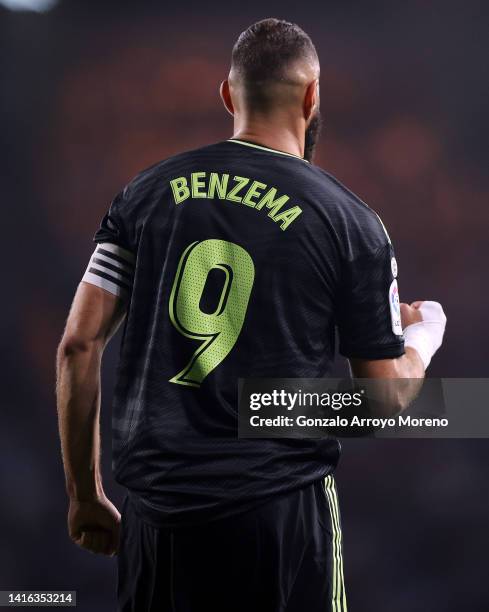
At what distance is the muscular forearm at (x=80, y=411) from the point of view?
121 centimetres

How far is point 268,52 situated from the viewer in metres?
1.23

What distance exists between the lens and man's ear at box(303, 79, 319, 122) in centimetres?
124

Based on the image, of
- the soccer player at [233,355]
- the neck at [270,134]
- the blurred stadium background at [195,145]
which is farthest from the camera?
the blurred stadium background at [195,145]

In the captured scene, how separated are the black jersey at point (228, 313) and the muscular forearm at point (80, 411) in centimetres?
8

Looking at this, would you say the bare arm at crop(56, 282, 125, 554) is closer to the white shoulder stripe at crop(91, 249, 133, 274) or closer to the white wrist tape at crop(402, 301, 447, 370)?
the white shoulder stripe at crop(91, 249, 133, 274)

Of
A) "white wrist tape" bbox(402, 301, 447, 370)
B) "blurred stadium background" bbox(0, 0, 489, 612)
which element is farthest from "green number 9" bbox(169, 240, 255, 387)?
"blurred stadium background" bbox(0, 0, 489, 612)

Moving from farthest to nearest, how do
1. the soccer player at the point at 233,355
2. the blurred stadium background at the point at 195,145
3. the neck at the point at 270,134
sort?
1. the blurred stadium background at the point at 195,145
2. the neck at the point at 270,134
3. the soccer player at the point at 233,355

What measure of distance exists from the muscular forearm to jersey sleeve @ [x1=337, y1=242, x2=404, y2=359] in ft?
1.28

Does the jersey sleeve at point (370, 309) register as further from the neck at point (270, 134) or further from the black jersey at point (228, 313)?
the neck at point (270, 134)

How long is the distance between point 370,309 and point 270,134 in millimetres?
314

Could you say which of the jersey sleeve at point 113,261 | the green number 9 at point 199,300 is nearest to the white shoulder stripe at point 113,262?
the jersey sleeve at point 113,261

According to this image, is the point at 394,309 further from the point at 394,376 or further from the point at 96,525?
the point at 96,525

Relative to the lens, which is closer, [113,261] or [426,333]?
[113,261]

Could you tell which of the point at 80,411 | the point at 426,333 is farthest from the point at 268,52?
the point at 80,411
